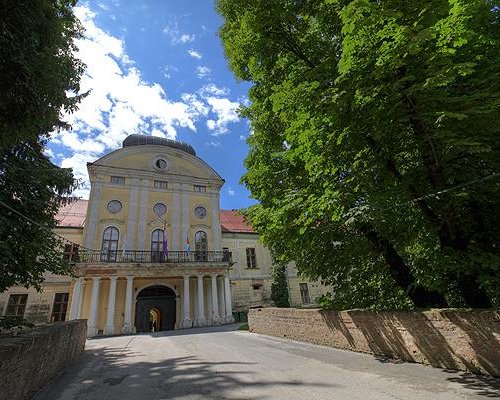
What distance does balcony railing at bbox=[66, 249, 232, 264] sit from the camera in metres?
23.2

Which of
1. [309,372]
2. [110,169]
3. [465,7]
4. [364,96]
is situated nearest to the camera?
[465,7]

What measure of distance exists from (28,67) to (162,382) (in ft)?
20.4

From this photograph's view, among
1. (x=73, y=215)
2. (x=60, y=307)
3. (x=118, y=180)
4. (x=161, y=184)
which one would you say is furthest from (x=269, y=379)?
(x=73, y=215)

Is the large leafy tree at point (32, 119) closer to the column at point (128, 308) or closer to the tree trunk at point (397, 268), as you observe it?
the tree trunk at point (397, 268)

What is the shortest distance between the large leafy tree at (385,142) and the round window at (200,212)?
65.8 ft

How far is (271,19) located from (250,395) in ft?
27.3

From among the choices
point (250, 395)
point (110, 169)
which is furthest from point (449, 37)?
point (110, 169)

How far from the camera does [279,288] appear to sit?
27891 mm

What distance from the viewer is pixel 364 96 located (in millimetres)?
5410

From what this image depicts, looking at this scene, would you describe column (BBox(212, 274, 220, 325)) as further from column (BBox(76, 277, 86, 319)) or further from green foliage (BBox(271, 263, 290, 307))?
column (BBox(76, 277, 86, 319))

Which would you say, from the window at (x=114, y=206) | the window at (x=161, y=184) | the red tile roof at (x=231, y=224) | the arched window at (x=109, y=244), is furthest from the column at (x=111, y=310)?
the red tile roof at (x=231, y=224)

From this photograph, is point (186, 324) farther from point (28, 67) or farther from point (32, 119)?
point (28, 67)

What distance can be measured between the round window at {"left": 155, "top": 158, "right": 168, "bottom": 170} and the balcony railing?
26.5 ft

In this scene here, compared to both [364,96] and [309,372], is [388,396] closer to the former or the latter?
[309,372]
